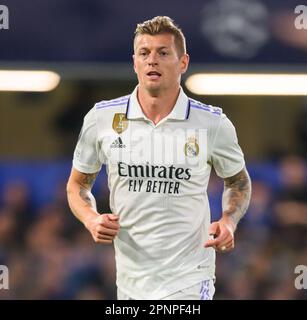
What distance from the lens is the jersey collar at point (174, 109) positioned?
316cm

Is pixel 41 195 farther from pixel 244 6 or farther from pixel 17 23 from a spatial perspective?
pixel 244 6

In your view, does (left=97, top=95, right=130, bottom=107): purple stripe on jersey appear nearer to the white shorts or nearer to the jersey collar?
the jersey collar

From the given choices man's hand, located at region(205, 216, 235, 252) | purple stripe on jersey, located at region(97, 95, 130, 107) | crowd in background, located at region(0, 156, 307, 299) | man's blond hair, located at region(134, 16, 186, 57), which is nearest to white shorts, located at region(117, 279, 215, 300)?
crowd in background, located at region(0, 156, 307, 299)

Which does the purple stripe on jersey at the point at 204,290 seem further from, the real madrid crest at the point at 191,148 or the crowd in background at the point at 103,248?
the real madrid crest at the point at 191,148

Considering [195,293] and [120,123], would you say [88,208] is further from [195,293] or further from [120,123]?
[195,293]

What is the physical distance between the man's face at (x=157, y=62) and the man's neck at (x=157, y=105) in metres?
0.02

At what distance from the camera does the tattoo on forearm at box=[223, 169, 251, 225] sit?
3.18m

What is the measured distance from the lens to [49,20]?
3.36 metres

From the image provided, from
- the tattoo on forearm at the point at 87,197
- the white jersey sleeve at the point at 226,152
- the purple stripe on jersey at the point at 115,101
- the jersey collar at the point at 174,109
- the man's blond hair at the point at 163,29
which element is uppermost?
the man's blond hair at the point at 163,29

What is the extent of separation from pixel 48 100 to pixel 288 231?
1.19 m

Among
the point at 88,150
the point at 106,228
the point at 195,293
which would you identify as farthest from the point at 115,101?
the point at 195,293

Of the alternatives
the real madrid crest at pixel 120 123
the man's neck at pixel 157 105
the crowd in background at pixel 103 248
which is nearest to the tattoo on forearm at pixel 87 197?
the crowd in background at pixel 103 248
